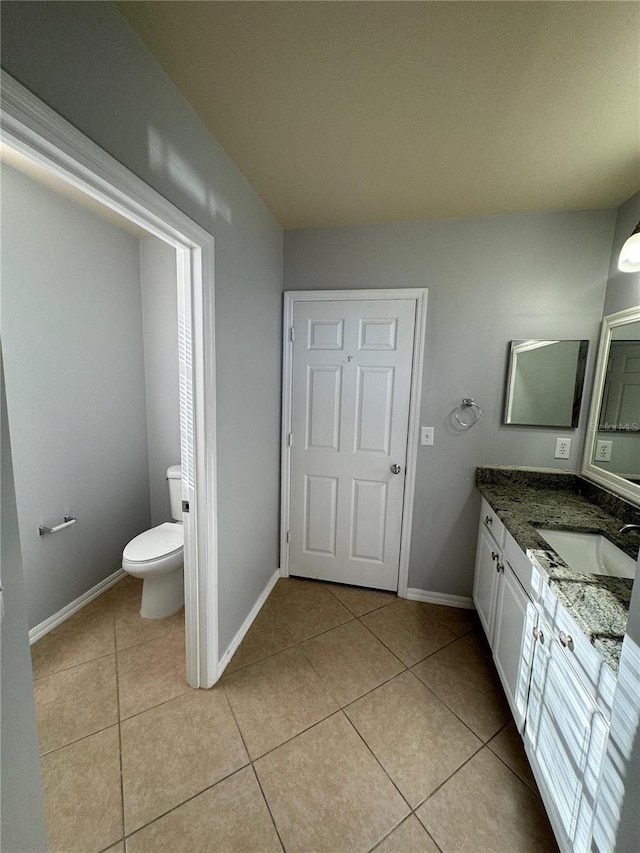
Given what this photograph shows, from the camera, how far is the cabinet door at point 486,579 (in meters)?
1.69

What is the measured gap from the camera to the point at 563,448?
1967 millimetres

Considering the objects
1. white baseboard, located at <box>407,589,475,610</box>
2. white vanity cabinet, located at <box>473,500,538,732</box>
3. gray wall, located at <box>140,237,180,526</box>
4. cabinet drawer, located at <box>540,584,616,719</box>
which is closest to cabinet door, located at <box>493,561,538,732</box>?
white vanity cabinet, located at <box>473,500,538,732</box>

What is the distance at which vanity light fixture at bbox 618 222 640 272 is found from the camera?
1433 mm

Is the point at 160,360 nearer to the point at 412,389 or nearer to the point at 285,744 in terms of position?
the point at 412,389

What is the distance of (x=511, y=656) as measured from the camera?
55.4 inches

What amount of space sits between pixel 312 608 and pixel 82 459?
1.76 m

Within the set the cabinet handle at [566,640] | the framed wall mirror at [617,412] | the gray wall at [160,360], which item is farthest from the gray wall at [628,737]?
the gray wall at [160,360]

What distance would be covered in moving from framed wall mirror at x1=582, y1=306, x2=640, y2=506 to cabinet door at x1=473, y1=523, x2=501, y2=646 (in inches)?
25.7

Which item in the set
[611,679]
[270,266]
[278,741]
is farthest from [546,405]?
[278,741]

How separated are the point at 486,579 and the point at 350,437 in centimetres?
114

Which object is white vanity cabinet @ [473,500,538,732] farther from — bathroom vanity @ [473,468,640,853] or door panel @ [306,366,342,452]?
door panel @ [306,366,342,452]

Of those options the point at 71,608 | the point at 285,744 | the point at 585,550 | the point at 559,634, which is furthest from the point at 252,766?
the point at 585,550

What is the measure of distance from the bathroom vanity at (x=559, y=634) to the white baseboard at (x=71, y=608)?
7.81 ft

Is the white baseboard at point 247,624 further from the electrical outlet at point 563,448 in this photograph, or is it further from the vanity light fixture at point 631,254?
the vanity light fixture at point 631,254
